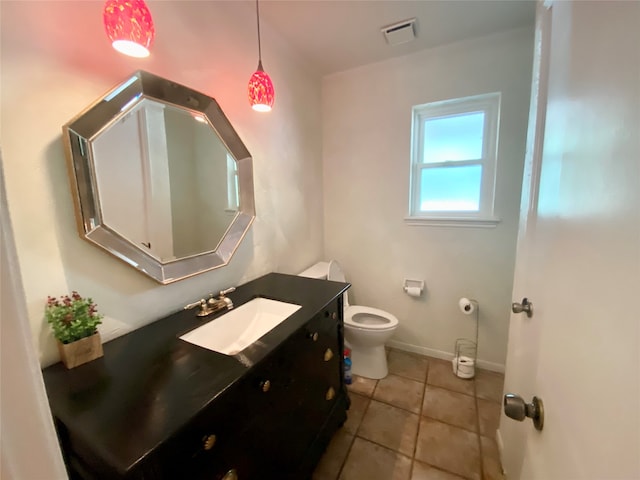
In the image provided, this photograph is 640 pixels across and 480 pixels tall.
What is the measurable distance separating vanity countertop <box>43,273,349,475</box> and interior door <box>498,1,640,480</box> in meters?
0.76

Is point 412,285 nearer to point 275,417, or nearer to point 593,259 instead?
point 275,417

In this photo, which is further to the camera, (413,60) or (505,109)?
(413,60)

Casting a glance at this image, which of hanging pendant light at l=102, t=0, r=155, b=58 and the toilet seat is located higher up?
hanging pendant light at l=102, t=0, r=155, b=58

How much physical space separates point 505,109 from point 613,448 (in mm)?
2062

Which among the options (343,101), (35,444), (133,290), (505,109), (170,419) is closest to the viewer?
(35,444)

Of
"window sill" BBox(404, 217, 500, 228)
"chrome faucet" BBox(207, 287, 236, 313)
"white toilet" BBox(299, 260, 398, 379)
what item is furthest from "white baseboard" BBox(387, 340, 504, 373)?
"chrome faucet" BBox(207, 287, 236, 313)

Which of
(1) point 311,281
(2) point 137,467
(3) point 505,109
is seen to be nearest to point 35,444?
(2) point 137,467

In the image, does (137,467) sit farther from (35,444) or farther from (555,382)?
(555,382)

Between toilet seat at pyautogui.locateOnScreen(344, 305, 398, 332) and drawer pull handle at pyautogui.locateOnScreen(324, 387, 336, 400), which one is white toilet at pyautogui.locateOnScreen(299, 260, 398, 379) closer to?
toilet seat at pyautogui.locateOnScreen(344, 305, 398, 332)

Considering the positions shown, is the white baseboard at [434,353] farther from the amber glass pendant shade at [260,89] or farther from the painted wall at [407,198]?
the amber glass pendant shade at [260,89]

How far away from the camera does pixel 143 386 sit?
77 centimetres

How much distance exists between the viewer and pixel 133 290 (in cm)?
110

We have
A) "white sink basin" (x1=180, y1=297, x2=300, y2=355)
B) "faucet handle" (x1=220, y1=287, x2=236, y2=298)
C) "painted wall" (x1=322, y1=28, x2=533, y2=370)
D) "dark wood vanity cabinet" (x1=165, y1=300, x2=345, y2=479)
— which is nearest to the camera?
"dark wood vanity cabinet" (x1=165, y1=300, x2=345, y2=479)

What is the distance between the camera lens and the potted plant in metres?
0.85
